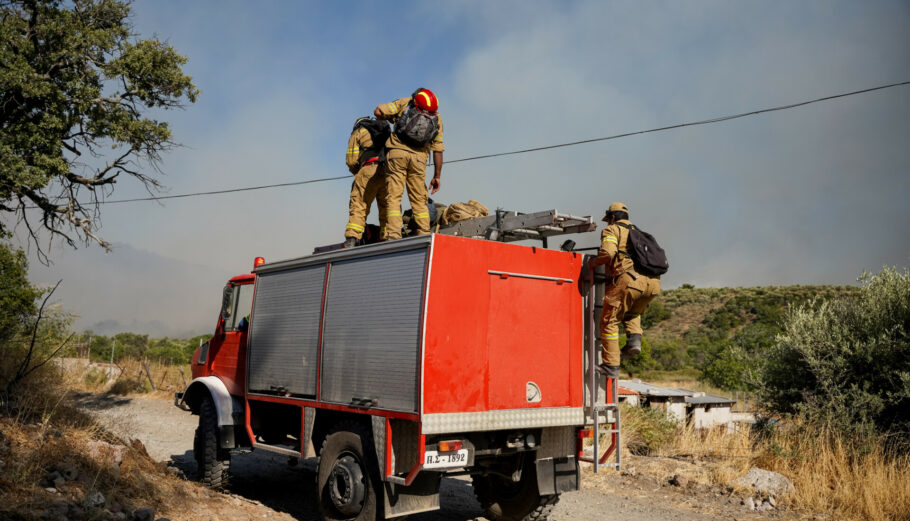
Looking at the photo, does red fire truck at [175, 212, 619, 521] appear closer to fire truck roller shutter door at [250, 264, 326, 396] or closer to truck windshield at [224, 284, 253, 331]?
fire truck roller shutter door at [250, 264, 326, 396]

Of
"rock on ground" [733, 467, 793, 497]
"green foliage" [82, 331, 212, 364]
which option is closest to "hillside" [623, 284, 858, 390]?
"green foliage" [82, 331, 212, 364]

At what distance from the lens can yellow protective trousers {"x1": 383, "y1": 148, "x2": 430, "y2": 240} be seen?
7758 mm

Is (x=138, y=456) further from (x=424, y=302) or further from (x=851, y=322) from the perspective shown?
(x=851, y=322)

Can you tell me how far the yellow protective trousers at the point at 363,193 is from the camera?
8078 mm

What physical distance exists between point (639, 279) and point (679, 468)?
4.98 metres

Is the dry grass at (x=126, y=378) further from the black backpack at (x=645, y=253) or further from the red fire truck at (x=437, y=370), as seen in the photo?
the black backpack at (x=645, y=253)

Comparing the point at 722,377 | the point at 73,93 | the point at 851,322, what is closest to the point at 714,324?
the point at 722,377

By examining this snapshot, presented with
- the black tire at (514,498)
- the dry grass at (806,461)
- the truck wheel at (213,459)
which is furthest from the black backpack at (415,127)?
the dry grass at (806,461)

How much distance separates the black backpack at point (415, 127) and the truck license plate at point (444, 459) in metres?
3.69

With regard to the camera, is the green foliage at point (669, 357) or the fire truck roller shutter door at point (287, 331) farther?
the green foliage at point (669, 357)

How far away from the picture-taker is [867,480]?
820cm

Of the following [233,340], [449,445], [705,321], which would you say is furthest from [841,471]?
[705,321]

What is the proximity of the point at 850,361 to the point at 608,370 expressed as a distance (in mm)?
6335

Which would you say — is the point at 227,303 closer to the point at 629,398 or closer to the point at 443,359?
the point at 443,359
